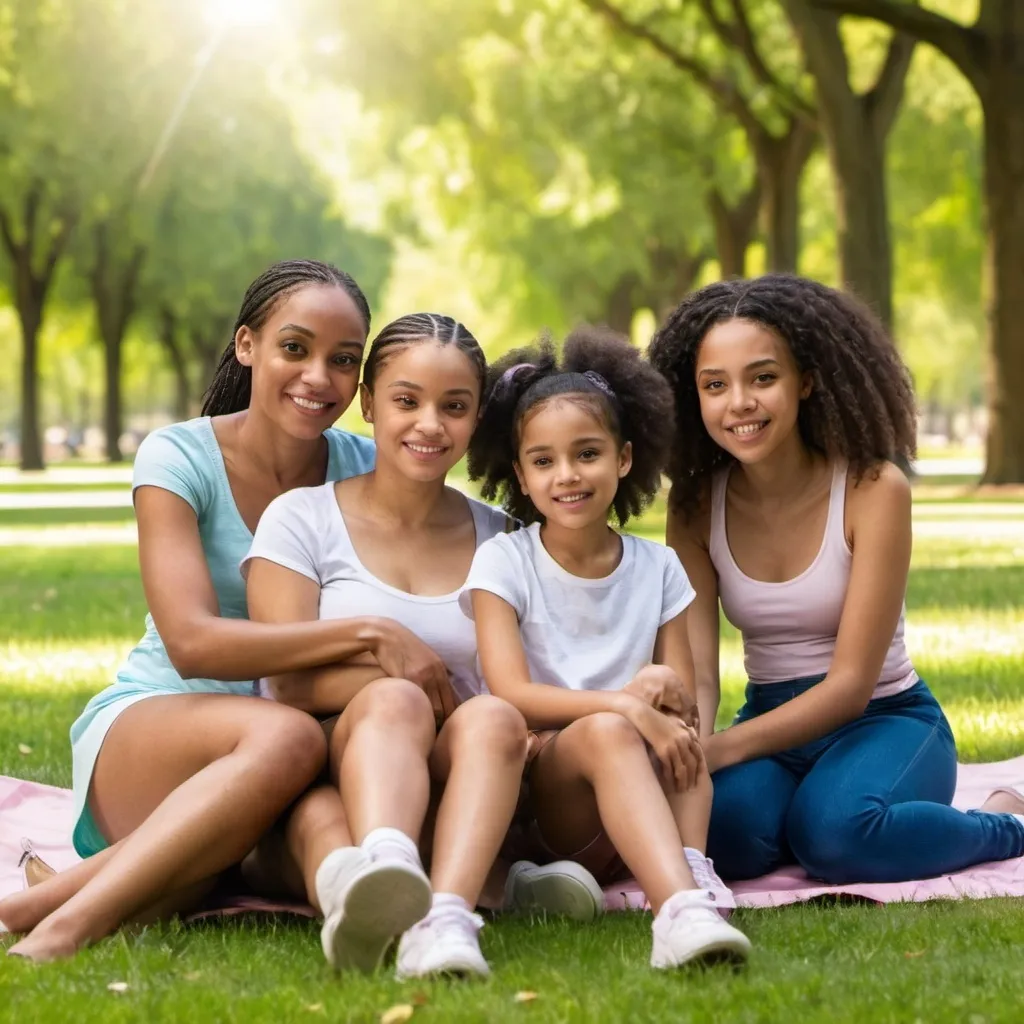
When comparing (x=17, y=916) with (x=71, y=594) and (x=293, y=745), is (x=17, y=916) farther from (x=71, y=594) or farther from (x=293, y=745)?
(x=71, y=594)

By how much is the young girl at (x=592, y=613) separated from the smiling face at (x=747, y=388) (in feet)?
0.57

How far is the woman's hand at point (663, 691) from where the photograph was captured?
4242 millimetres

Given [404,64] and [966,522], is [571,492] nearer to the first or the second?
[966,522]

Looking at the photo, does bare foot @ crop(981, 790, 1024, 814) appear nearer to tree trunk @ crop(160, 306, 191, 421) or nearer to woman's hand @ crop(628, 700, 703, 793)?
woman's hand @ crop(628, 700, 703, 793)

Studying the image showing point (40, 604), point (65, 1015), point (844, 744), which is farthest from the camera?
point (40, 604)

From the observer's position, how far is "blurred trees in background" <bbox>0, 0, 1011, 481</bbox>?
2119 cm

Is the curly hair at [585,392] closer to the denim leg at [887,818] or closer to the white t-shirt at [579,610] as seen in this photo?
the white t-shirt at [579,610]

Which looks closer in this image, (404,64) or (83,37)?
→ (404,64)

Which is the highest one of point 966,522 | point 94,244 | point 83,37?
point 83,37

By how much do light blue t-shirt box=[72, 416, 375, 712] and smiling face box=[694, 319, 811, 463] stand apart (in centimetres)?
134

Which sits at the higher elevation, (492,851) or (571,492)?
(571,492)

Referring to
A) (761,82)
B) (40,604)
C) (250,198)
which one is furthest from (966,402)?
(40,604)

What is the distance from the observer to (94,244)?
37.6 metres

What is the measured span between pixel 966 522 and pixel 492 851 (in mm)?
14665
